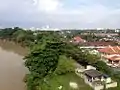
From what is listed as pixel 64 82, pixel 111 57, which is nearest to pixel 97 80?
pixel 64 82

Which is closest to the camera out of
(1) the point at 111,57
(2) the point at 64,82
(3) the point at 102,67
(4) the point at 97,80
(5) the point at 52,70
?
(4) the point at 97,80

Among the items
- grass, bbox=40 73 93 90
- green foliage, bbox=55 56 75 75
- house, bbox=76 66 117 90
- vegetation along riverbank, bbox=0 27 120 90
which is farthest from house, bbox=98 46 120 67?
house, bbox=76 66 117 90

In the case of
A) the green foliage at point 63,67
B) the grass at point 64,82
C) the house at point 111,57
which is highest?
the green foliage at point 63,67

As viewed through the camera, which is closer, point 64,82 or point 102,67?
point 64,82

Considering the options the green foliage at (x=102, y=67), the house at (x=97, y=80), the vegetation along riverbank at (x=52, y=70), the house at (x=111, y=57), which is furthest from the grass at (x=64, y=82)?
the house at (x=111, y=57)

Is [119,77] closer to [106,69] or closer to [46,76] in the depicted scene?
[106,69]

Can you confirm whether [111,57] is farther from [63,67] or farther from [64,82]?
[64,82]

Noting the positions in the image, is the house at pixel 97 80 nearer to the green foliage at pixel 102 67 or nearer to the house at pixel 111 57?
the green foliage at pixel 102 67

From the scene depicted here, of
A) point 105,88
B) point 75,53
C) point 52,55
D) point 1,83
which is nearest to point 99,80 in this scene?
point 105,88
